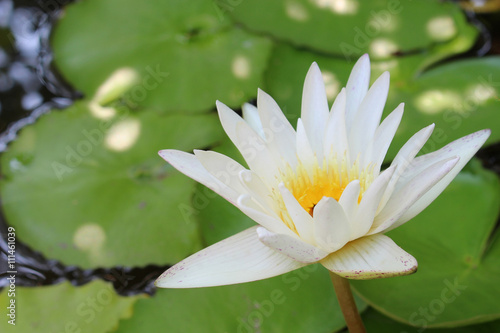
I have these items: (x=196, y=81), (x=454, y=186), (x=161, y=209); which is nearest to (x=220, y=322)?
(x=161, y=209)

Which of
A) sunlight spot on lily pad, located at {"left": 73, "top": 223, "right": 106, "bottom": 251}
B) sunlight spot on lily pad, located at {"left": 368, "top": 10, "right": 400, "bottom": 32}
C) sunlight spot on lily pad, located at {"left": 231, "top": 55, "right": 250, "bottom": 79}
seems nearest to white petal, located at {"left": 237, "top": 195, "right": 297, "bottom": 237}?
sunlight spot on lily pad, located at {"left": 73, "top": 223, "right": 106, "bottom": 251}

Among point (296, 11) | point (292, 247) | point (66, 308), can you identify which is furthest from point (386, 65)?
point (66, 308)

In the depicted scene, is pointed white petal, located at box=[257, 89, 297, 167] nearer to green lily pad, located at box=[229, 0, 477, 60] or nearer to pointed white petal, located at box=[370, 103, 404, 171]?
pointed white petal, located at box=[370, 103, 404, 171]

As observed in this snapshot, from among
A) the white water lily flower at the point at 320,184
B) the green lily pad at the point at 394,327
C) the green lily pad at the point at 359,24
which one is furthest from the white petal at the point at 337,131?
the green lily pad at the point at 359,24

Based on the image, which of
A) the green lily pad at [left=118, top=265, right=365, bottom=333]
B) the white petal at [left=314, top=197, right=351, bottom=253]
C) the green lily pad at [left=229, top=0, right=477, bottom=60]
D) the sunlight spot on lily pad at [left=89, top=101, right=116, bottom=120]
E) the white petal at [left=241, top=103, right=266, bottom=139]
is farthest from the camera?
the green lily pad at [left=229, top=0, right=477, bottom=60]

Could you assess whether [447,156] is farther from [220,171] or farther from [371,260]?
[220,171]

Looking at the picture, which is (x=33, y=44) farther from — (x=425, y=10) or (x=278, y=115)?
(x=425, y=10)
